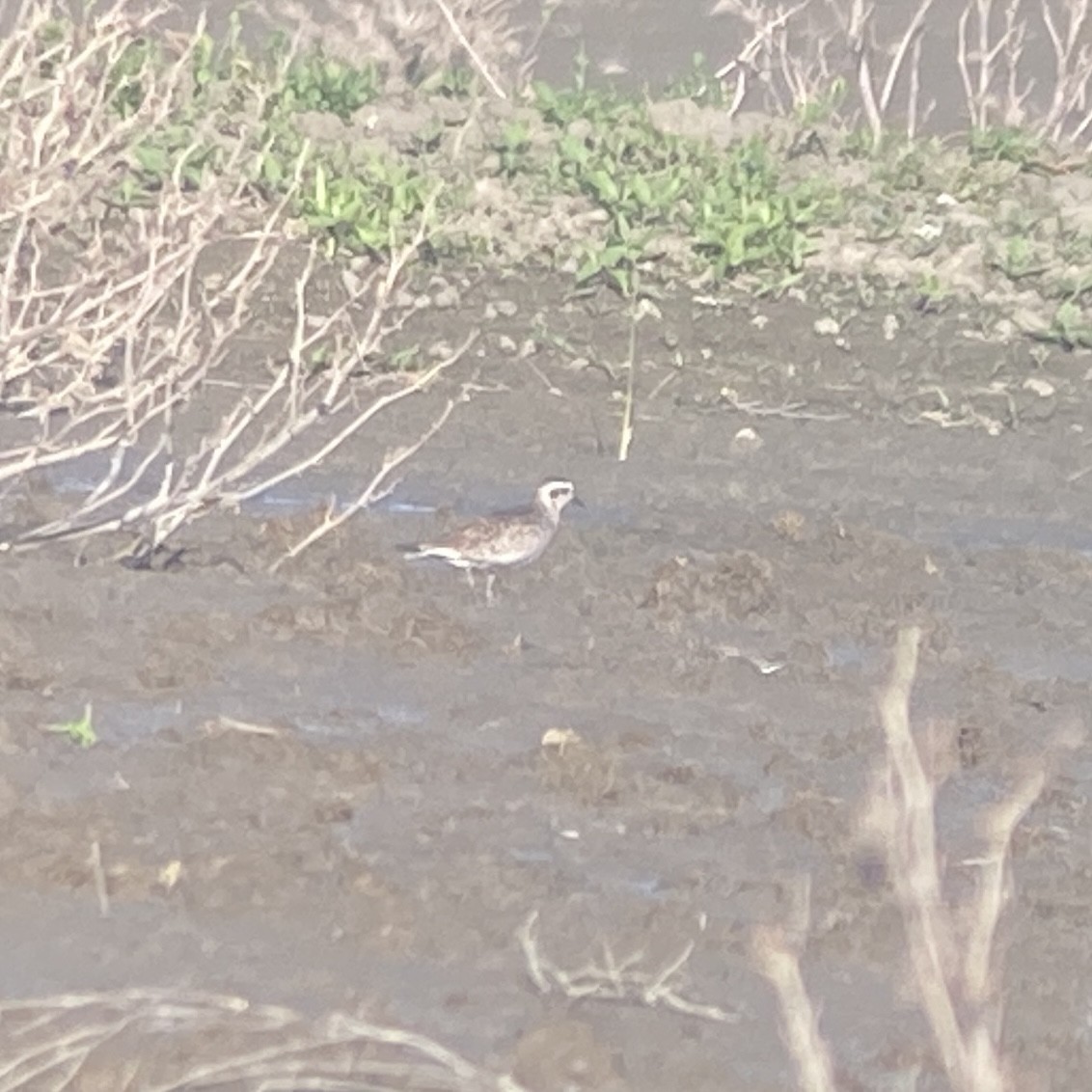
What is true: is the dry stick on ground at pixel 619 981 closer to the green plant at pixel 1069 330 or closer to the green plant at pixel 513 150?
the green plant at pixel 1069 330

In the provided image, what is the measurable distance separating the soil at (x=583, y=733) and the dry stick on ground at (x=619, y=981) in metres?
0.03

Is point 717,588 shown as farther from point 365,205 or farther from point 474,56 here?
point 474,56

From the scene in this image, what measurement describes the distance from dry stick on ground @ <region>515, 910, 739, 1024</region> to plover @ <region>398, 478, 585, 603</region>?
342 cm

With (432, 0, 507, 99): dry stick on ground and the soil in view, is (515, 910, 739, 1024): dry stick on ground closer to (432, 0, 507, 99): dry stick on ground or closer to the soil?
the soil

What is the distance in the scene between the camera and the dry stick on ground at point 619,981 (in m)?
6.39

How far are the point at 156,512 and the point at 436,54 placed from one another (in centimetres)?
899

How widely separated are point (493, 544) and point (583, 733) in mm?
1571

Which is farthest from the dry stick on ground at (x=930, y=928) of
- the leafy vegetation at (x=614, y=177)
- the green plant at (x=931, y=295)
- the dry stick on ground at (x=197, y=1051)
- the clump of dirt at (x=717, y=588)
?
the green plant at (x=931, y=295)

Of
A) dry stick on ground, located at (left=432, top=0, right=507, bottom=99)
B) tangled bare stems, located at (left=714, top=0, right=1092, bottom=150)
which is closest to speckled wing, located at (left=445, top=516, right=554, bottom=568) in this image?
tangled bare stems, located at (left=714, top=0, right=1092, bottom=150)

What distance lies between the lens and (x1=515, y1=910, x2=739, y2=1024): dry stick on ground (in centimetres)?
639

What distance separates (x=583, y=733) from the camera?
336 inches

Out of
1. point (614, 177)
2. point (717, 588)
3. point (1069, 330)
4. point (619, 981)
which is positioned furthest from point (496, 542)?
point (614, 177)

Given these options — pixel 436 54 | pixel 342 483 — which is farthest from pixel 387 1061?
pixel 436 54

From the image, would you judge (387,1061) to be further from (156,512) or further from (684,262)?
(684,262)
